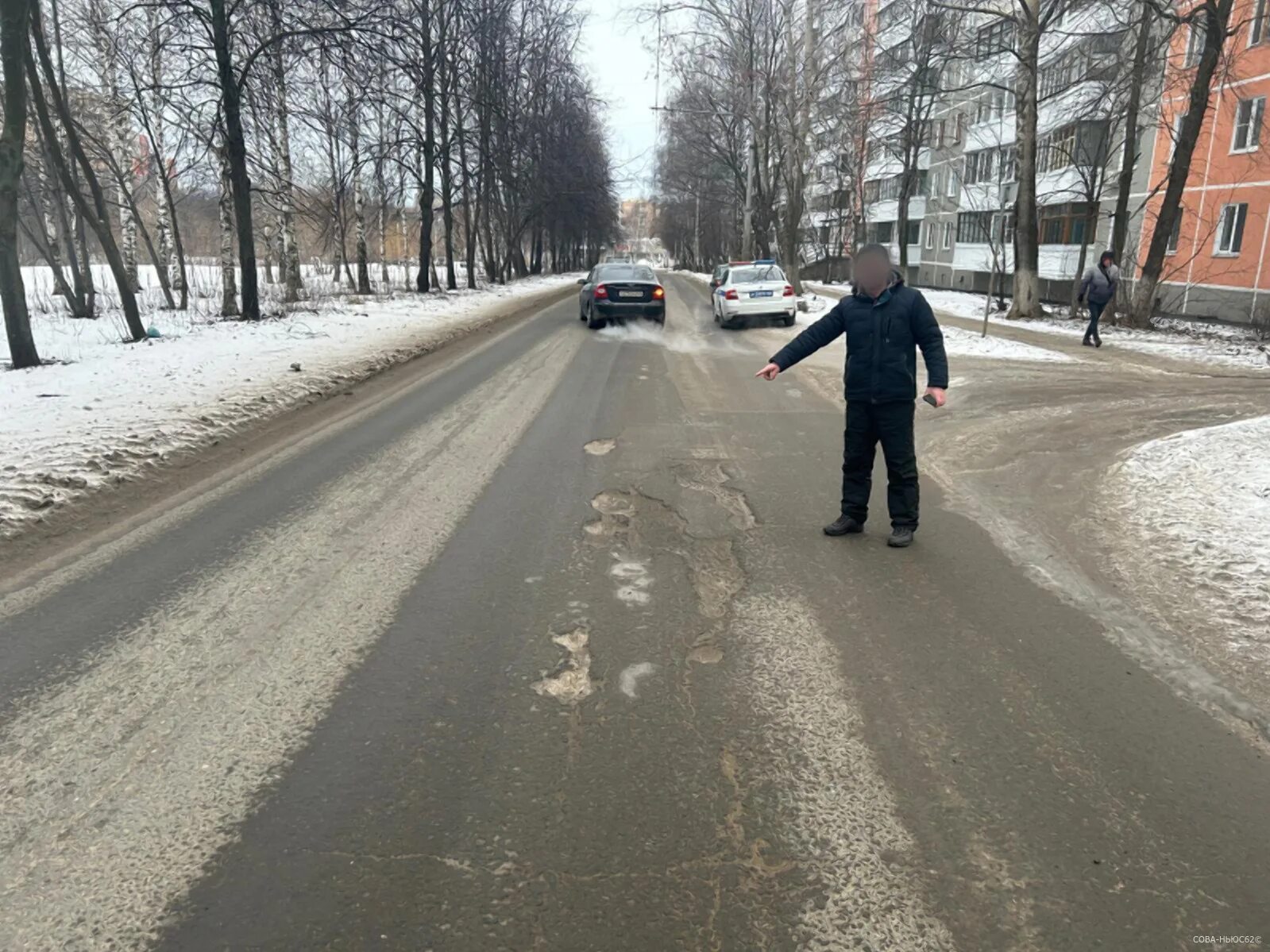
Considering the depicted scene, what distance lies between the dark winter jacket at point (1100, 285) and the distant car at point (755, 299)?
6231 millimetres

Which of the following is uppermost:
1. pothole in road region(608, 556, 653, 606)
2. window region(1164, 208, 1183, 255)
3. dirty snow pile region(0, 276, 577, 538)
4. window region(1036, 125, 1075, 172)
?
window region(1036, 125, 1075, 172)

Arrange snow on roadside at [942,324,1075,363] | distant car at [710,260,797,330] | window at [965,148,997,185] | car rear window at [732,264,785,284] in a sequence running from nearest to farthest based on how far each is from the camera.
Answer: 1. snow on roadside at [942,324,1075,363]
2. distant car at [710,260,797,330]
3. car rear window at [732,264,785,284]
4. window at [965,148,997,185]

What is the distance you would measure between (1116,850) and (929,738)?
663 millimetres

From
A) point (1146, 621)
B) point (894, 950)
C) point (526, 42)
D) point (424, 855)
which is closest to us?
point (894, 950)

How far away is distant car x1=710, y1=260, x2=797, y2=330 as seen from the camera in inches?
749

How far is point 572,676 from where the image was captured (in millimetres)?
3307

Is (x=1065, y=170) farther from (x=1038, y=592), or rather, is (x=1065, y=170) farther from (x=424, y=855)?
A: (x=424, y=855)

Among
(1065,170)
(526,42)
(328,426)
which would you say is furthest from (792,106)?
(328,426)

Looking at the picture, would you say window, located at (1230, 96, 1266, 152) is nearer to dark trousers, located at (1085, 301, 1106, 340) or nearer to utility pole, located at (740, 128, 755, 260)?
dark trousers, located at (1085, 301, 1106, 340)

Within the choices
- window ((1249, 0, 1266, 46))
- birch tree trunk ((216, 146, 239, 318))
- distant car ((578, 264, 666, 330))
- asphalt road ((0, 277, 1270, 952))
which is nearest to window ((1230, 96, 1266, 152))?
window ((1249, 0, 1266, 46))

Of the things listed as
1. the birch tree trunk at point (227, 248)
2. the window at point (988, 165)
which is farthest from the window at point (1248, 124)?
the birch tree trunk at point (227, 248)

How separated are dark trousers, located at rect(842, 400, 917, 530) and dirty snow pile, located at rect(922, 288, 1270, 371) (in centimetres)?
1131

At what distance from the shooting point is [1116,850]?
2.36 metres

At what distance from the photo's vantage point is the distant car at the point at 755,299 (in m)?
19.0
